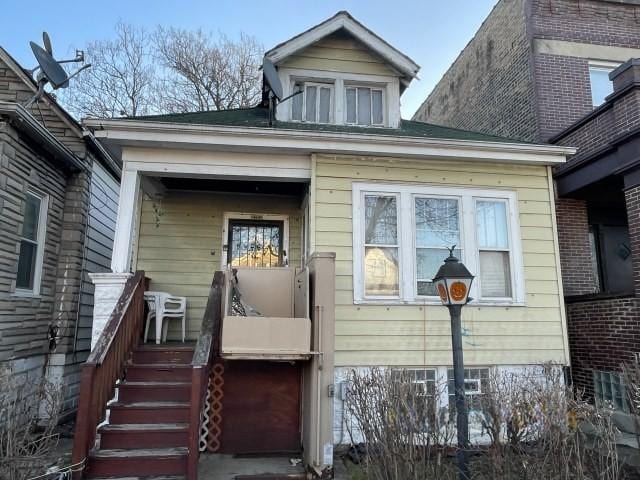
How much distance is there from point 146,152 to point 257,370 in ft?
11.1

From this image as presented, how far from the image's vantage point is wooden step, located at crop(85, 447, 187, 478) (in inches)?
172

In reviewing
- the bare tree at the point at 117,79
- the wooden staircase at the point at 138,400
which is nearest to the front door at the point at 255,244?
the wooden staircase at the point at 138,400

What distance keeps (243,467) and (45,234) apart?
4832 mm

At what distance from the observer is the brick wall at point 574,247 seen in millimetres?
7793

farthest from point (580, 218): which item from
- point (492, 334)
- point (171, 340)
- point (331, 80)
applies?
point (171, 340)

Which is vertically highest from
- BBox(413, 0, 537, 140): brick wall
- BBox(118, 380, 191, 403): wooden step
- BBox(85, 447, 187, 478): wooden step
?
BBox(413, 0, 537, 140): brick wall

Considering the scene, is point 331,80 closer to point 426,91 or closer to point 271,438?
point 271,438

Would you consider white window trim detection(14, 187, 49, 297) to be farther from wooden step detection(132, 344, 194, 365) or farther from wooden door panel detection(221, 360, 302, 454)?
wooden door panel detection(221, 360, 302, 454)

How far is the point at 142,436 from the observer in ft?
15.4

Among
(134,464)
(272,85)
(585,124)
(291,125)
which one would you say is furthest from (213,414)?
(585,124)

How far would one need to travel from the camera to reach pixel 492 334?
620 centimetres

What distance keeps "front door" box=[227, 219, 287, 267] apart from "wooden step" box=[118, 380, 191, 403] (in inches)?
110

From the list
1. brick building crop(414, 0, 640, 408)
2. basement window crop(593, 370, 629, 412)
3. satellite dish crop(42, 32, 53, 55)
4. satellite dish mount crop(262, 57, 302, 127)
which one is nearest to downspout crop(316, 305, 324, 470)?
satellite dish mount crop(262, 57, 302, 127)

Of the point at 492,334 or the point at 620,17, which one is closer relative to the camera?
the point at 492,334
